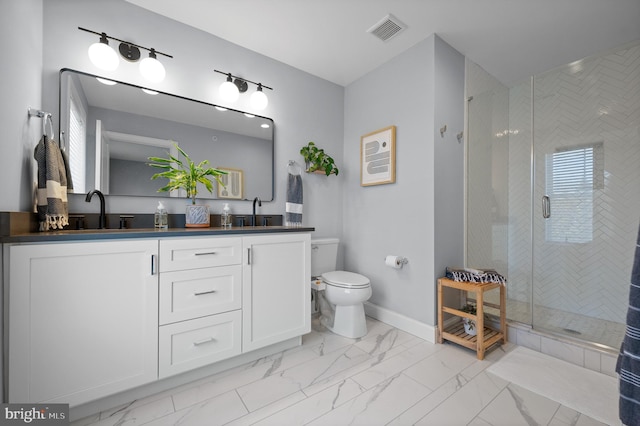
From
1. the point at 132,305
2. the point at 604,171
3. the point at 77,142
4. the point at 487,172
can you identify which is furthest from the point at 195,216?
the point at 604,171

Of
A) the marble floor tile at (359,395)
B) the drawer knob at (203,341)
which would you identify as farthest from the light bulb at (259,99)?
the marble floor tile at (359,395)

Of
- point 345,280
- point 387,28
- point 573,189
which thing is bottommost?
point 345,280

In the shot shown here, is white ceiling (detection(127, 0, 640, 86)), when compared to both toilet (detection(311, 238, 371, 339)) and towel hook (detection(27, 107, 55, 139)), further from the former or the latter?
toilet (detection(311, 238, 371, 339))

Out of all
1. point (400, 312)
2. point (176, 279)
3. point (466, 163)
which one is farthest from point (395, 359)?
point (466, 163)

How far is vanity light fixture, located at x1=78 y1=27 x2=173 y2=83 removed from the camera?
166cm

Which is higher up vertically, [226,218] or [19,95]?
[19,95]

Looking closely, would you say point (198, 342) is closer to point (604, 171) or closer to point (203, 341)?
point (203, 341)

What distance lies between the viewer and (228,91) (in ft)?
7.04

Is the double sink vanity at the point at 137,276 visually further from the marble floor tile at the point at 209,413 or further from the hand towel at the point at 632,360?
the hand towel at the point at 632,360

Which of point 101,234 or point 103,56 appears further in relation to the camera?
point 103,56

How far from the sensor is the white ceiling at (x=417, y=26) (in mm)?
1829

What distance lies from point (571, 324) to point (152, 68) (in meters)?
3.71

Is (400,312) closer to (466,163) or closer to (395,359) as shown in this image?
(395,359)

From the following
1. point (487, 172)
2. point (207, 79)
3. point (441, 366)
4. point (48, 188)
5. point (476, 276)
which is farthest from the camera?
point (487, 172)
